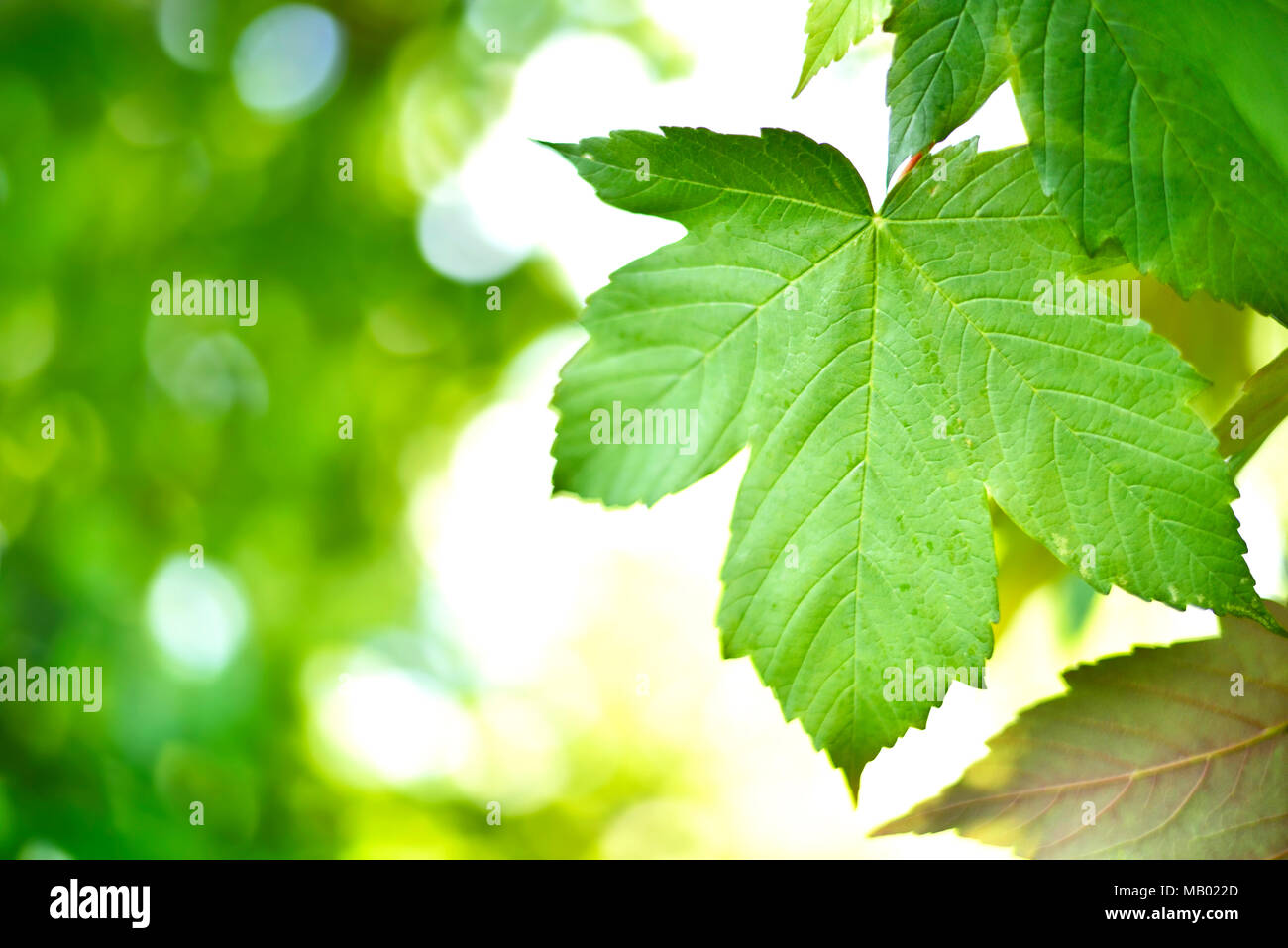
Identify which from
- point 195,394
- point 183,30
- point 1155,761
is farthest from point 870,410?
point 183,30

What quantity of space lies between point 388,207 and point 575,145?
88.4 inches

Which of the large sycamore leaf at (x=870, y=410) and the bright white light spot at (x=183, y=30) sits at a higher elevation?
the bright white light spot at (x=183, y=30)

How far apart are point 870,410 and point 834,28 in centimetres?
17

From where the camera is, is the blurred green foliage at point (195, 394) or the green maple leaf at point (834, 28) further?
the blurred green foliage at point (195, 394)

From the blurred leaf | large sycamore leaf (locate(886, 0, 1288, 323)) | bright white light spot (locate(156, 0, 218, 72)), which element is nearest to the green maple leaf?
large sycamore leaf (locate(886, 0, 1288, 323))

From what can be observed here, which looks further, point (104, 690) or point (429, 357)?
point (429, 357)

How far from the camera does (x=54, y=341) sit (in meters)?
2.14

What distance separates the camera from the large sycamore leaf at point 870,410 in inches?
15.9

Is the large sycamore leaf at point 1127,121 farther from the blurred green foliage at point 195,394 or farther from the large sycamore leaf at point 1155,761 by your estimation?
the blurred green foliage at point 195,394

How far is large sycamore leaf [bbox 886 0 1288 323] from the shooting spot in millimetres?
391

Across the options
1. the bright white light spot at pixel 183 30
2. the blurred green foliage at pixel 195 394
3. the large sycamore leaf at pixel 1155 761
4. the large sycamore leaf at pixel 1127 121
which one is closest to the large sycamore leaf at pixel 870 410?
the large sycamore leaf at pixel 1127 121

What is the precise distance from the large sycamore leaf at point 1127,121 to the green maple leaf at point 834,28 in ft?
0.04
